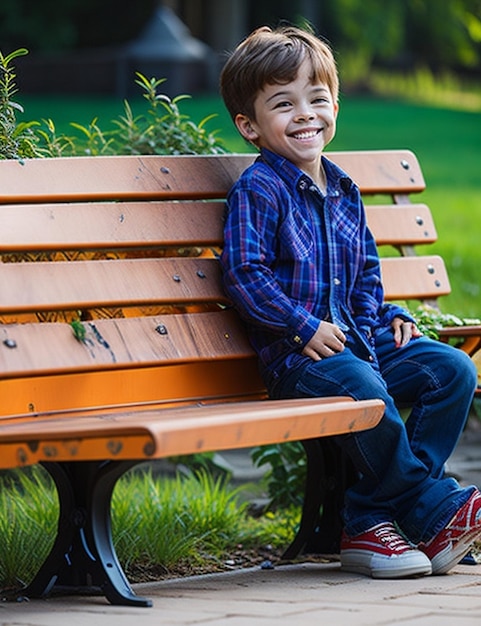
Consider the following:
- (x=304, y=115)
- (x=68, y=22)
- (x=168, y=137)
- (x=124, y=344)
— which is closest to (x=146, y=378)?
(x=124, y=344)

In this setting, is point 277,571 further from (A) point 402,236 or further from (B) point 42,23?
(B) point 42,23

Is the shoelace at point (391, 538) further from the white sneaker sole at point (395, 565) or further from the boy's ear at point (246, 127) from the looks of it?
the boy's ear at point (246, 127)

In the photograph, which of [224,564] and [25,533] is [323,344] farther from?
[25,533]

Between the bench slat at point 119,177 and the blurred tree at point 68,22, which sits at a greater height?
the bench slat at point 119,177

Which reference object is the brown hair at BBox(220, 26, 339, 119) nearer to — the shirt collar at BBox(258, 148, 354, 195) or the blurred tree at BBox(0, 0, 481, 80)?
the shirt collar at BBox(258, 148, 354, 195)

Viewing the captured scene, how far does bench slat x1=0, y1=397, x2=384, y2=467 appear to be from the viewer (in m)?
3.03

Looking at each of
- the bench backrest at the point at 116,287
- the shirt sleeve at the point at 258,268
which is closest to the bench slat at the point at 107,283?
the bench backrest at the point at 116,287

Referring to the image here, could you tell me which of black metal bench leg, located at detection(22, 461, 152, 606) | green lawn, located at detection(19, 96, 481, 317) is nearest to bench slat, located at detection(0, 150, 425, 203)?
black metal bench leg, located at detection(22, 461, 152, 606)

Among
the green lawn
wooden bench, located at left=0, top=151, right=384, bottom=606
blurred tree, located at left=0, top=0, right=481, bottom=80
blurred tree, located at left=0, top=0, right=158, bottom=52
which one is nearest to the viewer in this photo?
wooden bench, located at left=0, top=151, right=384, bottom=606

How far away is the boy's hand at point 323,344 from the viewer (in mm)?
3873

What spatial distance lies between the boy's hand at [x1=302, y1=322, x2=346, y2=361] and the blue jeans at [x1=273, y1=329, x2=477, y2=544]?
19 mm

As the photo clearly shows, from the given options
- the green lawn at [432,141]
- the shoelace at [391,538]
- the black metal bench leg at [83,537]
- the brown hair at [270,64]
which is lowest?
the green lawn at [432,141]

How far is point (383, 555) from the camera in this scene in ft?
12.3

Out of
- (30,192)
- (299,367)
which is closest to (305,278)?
(299,367)
